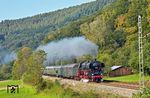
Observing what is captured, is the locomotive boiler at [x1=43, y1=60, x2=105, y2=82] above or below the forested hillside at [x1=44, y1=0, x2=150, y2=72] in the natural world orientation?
below

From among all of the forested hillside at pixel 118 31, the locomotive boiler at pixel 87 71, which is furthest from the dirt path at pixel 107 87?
the forested hillside at pixel 118 31

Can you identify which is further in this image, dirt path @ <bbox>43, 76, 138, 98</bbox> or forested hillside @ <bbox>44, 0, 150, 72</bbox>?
forested hillside @ <bbox>44, 0, 150, 72</bbox>

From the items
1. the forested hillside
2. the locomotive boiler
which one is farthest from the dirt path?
the forested hillside

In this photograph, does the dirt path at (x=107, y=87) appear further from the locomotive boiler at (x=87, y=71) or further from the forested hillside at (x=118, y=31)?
the forested hillside at (x=118, y=31)

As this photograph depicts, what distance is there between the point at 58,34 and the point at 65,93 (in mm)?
133208

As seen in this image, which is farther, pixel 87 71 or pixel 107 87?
pixel 87 71

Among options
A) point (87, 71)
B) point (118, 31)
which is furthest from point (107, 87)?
point (118, 31)

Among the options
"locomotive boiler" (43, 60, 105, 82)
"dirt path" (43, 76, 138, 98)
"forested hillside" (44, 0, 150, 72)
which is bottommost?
"dirt path" (43, 76, 138, 98)

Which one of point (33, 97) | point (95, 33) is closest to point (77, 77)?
point (33, 97)

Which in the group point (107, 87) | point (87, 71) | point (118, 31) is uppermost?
point (118, 31)

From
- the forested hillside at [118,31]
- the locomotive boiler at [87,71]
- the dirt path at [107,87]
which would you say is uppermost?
the forested hillside at [118,31]

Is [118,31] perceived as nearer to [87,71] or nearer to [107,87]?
[87,71]

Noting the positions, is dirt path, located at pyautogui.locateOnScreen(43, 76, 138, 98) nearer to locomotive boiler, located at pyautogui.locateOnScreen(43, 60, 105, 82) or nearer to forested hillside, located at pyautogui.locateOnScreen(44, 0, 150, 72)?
locomotive boiler, located at pyautogui.locateOnScreen(43, 60, 105, 82)

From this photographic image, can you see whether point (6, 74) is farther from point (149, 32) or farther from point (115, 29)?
point (149, 32)
